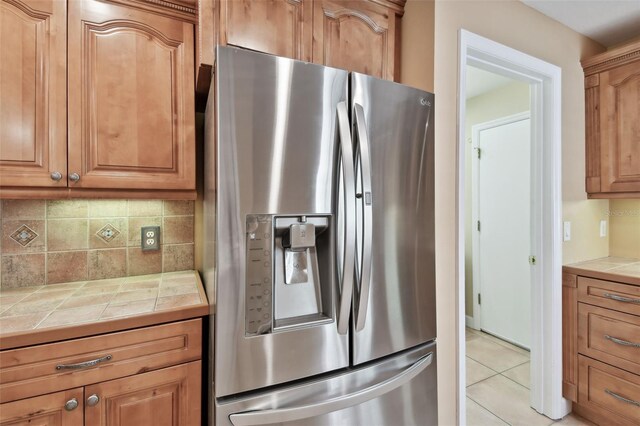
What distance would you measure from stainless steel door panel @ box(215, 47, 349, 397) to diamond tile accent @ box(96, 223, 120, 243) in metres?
0.95

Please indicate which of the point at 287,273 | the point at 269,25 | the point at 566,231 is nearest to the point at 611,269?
the point at 566,231

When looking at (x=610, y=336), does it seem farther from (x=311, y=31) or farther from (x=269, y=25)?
(x=269, y=25)

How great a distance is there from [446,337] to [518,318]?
2006 millimetres

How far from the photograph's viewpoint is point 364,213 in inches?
41.0

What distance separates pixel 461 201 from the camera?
4.83ft

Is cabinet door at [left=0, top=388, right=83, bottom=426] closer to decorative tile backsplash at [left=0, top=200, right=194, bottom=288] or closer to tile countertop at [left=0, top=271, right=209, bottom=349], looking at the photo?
tile countertop at [left=0, top=271, right=209, bottom=349]

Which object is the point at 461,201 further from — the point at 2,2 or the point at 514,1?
the point at 2,2

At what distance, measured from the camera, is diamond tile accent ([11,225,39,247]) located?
4.34 feet

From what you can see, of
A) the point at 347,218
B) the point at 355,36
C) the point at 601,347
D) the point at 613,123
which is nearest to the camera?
the point at 347,218

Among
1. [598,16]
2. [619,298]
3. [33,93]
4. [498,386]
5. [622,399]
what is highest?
[598,16]

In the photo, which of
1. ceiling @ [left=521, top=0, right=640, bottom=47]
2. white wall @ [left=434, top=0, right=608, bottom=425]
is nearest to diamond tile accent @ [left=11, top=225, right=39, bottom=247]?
white wall @ [left=434, top=0, right=608, bottom=425]

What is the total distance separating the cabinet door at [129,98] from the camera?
121cm

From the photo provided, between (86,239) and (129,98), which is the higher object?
(129,98)

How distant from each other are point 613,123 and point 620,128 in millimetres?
55
